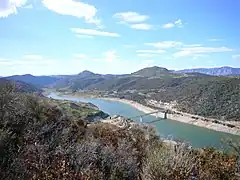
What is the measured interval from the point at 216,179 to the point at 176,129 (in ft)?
194

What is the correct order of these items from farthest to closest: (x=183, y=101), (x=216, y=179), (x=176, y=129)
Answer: (x=183, y=101), (x=176, y=129), (x=216, y=179)

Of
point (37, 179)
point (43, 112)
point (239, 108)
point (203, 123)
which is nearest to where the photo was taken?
point (37, 179)

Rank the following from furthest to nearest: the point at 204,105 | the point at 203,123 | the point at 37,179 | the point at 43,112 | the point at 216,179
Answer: the point at 204,105 → the point at 203,123 → the point at 43,112 → the point at 216,179 → the point at 37,179

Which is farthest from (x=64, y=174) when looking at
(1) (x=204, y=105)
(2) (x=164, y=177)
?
(1) (x=204, y=105)

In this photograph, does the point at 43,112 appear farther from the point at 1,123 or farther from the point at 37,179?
the point at 37,179

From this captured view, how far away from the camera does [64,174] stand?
504cm

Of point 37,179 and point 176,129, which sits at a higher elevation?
point 37,179

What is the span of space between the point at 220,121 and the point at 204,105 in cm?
1471

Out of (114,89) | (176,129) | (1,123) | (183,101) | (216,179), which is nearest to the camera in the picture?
(216,179)

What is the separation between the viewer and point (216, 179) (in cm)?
1000

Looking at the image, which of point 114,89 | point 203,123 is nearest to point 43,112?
point 203,123

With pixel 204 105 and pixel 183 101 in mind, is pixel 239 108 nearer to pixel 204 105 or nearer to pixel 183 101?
pixel 204 105

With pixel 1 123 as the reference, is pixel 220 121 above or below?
below

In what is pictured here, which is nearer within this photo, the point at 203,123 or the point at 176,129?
the point at 176,129
